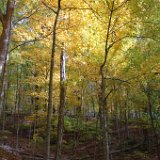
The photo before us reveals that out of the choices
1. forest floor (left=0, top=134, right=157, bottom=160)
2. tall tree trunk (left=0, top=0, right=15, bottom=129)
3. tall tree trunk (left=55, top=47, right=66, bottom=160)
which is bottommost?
forest floor (left=0, top=134, right=157, bottom=160)

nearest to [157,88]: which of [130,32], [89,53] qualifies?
[89,53]

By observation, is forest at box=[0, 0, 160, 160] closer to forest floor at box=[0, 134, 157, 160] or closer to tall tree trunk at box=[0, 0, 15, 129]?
tall tree trunk at box=[0, 0, 15, 129]

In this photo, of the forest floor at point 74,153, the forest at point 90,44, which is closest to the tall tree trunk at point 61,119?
the forest at point 90,44

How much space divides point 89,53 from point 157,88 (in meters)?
4.03

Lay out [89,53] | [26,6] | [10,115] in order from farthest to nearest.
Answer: [10,115] → [89,53] → [26,6]

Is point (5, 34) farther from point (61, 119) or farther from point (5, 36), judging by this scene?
point (61, 119)

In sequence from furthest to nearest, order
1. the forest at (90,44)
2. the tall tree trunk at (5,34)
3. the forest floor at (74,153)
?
1. the forest floor at (74,153)
2. the forest at (90,44)
3. the tall tree trunk at (5,34)

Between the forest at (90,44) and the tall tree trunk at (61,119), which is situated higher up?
the forest at (90,44)

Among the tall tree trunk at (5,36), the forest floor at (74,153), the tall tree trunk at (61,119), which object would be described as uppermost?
the tall tree trunk at (5,36)

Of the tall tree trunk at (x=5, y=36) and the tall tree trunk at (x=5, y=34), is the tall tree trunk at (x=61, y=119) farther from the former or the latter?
the tall tree trunk at (x=5, y=34)

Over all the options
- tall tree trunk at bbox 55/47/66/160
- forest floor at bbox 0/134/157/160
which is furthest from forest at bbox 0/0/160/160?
forest floor at bbox 0/134/157/160

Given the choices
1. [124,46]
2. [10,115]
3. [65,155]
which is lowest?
[65,155]

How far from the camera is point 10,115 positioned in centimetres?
3334

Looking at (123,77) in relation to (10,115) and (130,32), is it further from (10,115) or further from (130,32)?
(10,115)
